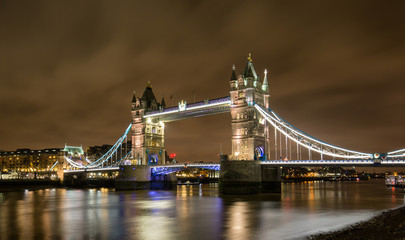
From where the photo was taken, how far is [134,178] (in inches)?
2456

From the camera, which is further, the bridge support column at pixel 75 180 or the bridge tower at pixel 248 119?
the bridge support column at pixel 75 180

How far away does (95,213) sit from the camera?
1174 inches

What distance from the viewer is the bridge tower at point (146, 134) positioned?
66.9 m

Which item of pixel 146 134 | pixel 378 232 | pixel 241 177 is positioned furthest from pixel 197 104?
pixel 378 232

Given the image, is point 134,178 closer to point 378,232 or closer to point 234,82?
point 234,82

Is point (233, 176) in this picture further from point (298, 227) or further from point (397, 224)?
point (397, 224)

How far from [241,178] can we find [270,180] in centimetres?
484

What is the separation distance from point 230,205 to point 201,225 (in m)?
10.7

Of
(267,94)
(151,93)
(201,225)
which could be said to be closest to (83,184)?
(151,93)

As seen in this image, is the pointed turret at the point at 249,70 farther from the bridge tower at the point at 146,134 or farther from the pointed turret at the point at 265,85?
the bridge tower at the point at 146,134

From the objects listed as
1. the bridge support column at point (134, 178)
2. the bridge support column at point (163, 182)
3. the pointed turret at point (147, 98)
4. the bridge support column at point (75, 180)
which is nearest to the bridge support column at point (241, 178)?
the bridge support column at point (134, 178)

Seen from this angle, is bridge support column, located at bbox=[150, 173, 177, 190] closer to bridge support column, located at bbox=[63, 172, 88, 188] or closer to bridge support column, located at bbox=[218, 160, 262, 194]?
bridge support column, located at bbox=[218, 160, 262, 194]

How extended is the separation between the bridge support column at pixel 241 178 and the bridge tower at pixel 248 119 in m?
3.66

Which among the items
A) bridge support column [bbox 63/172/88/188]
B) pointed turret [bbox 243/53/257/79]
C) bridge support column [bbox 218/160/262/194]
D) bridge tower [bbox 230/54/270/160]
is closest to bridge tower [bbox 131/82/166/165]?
bridge tower [bbox 230/54/270/160]
